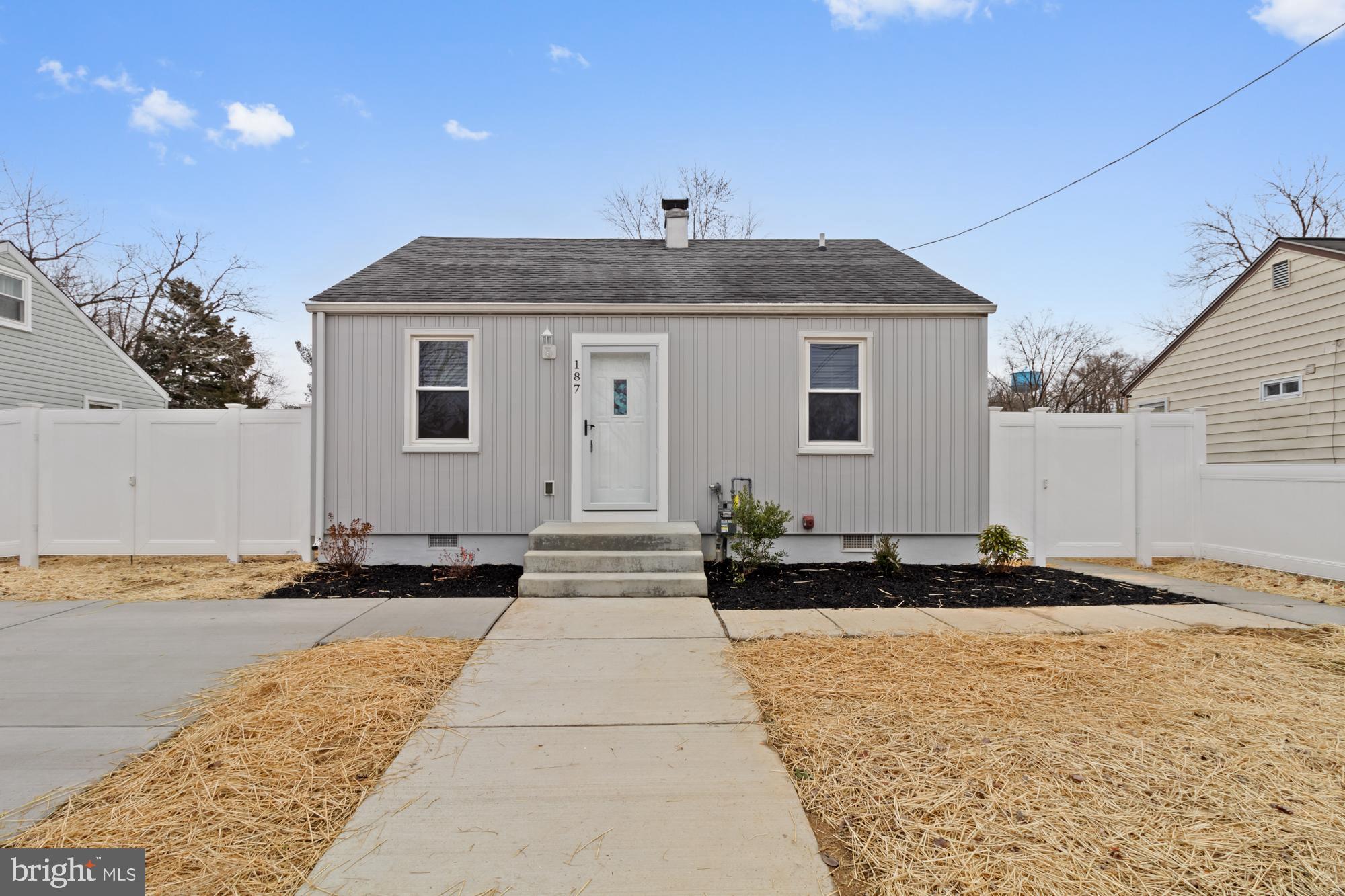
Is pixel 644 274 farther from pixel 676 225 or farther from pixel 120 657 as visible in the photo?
pixel 120 657

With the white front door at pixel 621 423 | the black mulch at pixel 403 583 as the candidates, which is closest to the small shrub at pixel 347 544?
the black mulch at pixel 403 583

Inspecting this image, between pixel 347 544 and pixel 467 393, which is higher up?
pixel 467 393

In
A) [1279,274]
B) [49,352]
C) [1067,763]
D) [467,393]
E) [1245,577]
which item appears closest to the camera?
[1067,763]

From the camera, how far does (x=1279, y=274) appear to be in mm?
9664

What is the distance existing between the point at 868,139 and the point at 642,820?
10852mm

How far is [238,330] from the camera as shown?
74.0 feet

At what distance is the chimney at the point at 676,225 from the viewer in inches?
351

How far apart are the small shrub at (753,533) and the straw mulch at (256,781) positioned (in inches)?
137

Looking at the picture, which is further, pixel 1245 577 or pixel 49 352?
pixel 49 352

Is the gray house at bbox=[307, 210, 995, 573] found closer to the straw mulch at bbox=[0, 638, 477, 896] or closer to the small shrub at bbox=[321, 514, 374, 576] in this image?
the small shrub at bbox=[321, 514, 374, 576]

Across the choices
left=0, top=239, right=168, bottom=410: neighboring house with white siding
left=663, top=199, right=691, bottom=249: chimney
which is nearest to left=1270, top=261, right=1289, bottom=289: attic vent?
left=663, top=199, right=691, bottom=249: chimney

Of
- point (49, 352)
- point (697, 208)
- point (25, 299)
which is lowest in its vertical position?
point (49, 352)

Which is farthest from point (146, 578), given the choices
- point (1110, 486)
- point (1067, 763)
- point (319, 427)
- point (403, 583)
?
point (1110, 486)

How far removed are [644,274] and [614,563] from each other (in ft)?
13.4
